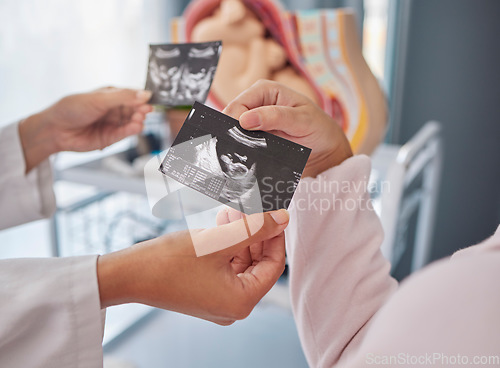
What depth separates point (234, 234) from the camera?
44 centimetres

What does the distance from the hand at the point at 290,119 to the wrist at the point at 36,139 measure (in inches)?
19.8

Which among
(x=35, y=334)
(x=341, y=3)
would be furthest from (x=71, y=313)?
(x=341, y=3)

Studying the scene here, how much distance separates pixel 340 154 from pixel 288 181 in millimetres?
182

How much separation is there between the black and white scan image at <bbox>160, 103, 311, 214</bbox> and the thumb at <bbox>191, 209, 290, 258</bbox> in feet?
0.05

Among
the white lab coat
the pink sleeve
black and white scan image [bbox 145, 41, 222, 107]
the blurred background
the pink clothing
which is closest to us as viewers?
the pink sleeve

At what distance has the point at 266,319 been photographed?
4.92 ft

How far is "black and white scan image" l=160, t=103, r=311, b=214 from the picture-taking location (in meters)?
0.46

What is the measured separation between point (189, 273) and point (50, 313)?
154mm

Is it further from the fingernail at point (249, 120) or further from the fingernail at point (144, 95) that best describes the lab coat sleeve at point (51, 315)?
the fingernail at point (144, 95)

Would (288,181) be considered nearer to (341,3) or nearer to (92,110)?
(92,110)

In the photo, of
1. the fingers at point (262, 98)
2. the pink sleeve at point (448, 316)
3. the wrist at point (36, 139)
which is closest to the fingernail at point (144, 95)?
the wrist at point (36, 139)

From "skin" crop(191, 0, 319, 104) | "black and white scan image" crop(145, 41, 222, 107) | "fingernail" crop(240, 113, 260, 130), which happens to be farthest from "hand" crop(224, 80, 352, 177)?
"skin" crop(191, 0, 319, 104)

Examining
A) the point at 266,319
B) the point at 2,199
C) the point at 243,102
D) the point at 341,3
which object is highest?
the point at 341,3

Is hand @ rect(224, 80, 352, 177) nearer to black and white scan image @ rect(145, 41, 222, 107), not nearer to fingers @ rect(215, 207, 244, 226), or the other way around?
fingers @ rect(215, 207, 244, 226)
